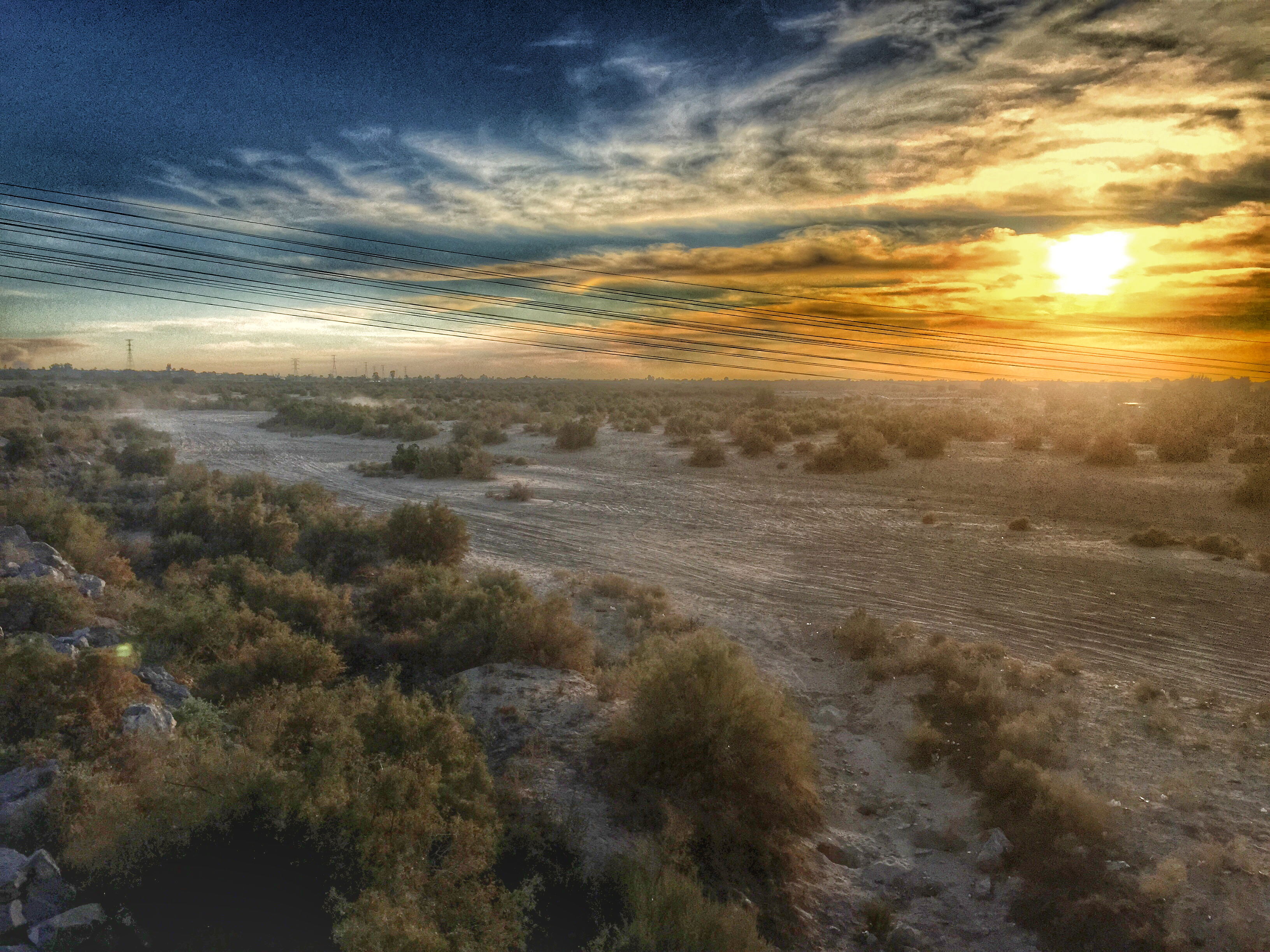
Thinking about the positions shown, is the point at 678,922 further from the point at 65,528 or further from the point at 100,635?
the point at 65,528

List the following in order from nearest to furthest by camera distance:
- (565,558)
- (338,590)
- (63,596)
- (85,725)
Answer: (85,725), (63,596), (338,590), (565,558)

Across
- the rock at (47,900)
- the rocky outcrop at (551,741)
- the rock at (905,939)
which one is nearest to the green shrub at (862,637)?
the rocky outcrop at (551,741)

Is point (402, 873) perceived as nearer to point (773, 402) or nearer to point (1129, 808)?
point (1129, 808)

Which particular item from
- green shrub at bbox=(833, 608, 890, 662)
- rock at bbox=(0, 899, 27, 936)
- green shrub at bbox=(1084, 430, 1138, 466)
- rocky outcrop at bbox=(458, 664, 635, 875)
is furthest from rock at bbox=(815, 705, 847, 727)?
green shrub at bbox=(1084, 430, 1138, 466)

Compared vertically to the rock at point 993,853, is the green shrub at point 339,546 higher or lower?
higher

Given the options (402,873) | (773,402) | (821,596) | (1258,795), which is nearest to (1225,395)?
(773,402)

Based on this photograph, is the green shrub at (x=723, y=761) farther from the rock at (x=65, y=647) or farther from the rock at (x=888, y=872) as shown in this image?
the rock at (x=65, y=647)
